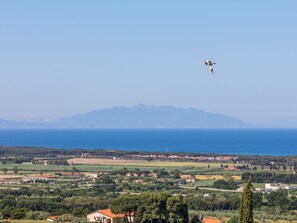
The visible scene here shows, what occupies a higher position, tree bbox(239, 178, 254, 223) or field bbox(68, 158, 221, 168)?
field bbox(68, 158, 221, 168)

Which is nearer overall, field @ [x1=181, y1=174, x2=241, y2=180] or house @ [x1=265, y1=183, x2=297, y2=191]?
house @ [x1=265, y1=183, x2=297, y2=191]

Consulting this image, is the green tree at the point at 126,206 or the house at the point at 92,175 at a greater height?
the house at the point at 92,175

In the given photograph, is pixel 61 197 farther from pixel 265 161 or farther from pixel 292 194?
pixel 265 161

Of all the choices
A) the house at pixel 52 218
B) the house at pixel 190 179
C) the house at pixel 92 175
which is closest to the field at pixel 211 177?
the house at pixel 190 179

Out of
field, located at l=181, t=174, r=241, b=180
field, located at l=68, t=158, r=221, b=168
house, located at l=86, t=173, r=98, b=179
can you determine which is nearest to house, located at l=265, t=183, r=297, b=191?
field, located at l=181, t=174, r=241, b=180

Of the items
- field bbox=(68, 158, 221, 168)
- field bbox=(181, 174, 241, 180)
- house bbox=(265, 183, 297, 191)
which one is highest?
field bbox=(68, 158, 221, 168)

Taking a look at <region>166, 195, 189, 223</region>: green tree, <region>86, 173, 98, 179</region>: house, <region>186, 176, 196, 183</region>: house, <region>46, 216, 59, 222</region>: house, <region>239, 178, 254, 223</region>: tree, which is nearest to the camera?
<region>239, 178, 254, 223</region>: tree

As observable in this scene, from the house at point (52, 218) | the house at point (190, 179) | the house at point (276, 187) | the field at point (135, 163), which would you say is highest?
the field at point (135, 163)

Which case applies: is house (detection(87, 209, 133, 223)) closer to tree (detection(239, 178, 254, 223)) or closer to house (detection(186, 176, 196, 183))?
tree (detection(239, 178, 254, 223))

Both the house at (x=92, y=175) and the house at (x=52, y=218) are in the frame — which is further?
the house at (x=92, y=175)

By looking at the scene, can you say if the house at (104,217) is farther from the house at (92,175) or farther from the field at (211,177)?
the field at (211,177)

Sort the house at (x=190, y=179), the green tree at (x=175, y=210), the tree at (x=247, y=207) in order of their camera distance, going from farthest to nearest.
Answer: the house at (x=190, y=179), the green tree at (x=175, y=210), the tree at (x=247, y=207)
